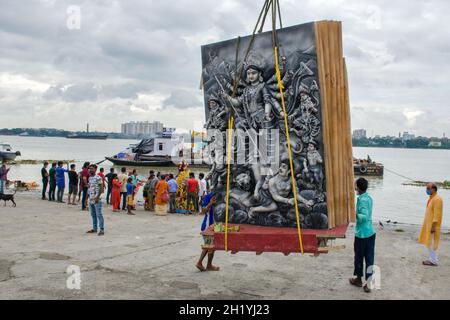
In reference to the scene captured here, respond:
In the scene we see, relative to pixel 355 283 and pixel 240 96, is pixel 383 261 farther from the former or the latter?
pixel 240 96

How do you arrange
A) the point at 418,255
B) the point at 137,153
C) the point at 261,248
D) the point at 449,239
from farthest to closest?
the point at 137,153
the point at 449,239
the point at 418,255
the point at 261,248

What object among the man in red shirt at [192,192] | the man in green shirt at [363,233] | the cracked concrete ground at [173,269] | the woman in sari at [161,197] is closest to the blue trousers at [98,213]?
the cracked concrete ground at [173,269]

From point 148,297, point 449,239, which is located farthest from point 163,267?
point 449,239

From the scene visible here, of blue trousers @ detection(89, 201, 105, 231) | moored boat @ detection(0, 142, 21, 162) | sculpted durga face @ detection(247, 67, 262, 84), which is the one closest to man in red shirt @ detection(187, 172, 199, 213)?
blue trousers @ detection(89, 201, 105, 231)

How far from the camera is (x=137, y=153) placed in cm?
5797

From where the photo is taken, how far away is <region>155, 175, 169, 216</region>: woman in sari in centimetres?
1631

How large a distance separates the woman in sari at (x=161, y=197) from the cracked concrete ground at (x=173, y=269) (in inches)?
122

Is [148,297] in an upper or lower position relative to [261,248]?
lower

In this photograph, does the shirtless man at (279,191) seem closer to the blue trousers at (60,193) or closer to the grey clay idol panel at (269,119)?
the grey clay idol panel at (269,119)

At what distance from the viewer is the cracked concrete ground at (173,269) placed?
7.29 meters

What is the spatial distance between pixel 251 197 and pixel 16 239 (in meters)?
6.78

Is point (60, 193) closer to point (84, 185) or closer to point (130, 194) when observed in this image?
point (84, 185)

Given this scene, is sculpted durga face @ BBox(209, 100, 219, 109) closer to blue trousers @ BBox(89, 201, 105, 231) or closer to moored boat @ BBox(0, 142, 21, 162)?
blue trousers @ BBox(89, 201, 105, 231)

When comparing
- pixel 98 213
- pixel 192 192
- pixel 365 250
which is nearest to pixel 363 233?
pixel 365 250
